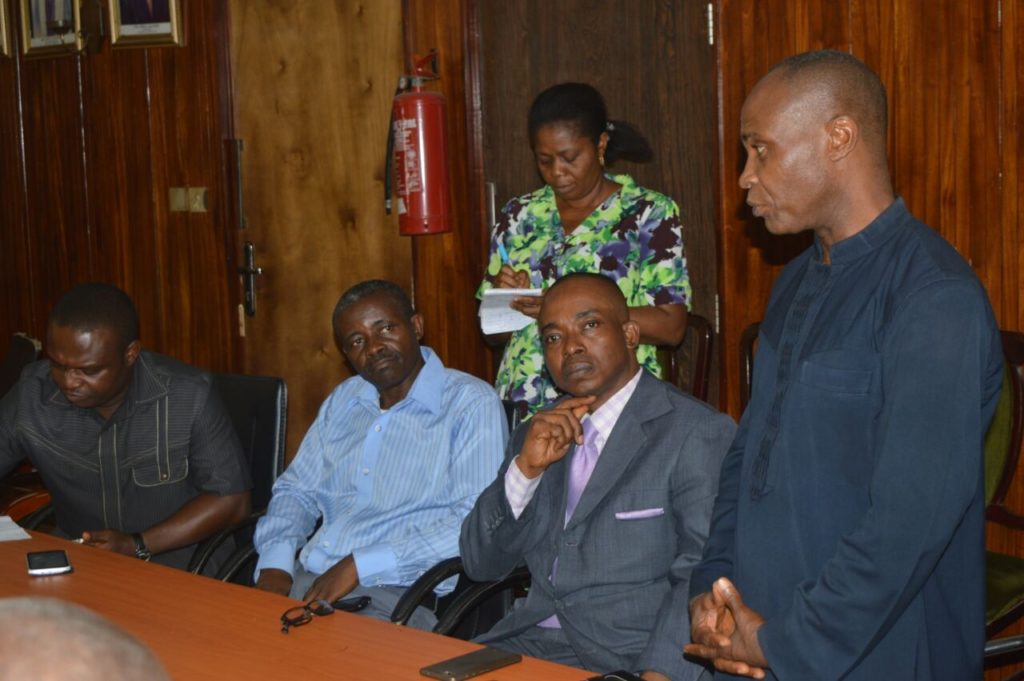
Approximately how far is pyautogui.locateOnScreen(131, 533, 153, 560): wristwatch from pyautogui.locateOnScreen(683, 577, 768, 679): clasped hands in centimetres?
170

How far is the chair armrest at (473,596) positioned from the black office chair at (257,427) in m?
0.86

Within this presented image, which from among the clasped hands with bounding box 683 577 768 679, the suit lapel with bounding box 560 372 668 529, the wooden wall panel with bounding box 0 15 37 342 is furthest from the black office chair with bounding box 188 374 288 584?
the wooden wall panel with bounding box 0 15 37 342

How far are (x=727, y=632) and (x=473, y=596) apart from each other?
31.5 inches

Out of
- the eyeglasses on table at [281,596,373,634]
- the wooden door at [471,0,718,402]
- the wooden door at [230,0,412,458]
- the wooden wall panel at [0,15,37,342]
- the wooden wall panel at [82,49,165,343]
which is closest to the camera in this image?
the eyeglasses on table at [281,596,373,634]

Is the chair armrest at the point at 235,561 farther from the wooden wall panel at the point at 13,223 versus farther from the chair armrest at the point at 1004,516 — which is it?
the wooden wall panel at the point at 13,223

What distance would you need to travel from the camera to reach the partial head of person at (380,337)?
338 centimetres

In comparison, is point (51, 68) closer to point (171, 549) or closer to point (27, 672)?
point (171, 549)

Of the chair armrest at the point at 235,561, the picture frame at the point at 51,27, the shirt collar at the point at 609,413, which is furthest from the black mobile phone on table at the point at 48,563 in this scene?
the picture frame at the point at 51,27

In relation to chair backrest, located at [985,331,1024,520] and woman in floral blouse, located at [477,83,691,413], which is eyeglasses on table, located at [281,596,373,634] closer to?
woman in floral blouse, located at [477,83,691,413]

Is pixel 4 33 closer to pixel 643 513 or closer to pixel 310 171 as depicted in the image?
pixel 310 171

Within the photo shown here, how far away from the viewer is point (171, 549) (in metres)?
3.42

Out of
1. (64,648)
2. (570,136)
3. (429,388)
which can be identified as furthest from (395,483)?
(64,648)

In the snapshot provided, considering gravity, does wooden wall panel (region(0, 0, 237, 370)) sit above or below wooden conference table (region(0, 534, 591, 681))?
above

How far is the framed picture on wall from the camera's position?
6.08 m
